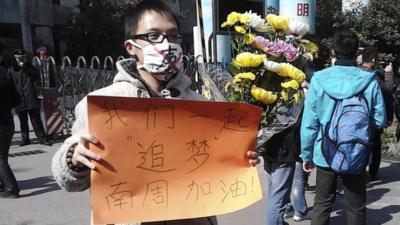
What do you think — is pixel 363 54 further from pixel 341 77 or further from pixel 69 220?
pixel 69 220

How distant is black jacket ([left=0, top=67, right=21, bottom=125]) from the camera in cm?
582

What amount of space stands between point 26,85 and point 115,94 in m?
7.84

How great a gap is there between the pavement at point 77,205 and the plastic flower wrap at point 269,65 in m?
2.84

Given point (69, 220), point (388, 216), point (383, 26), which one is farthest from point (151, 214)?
point (383, 26)

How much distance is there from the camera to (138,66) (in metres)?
1.95

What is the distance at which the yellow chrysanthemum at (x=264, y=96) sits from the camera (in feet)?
7.06

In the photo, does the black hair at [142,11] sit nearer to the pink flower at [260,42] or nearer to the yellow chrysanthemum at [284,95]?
the pink flower at [260,42]

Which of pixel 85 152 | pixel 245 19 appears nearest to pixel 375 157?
pixel 245 19

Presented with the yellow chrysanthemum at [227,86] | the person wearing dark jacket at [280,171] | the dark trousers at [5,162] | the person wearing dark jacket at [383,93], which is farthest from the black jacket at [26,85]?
the yellow chrysanthemum at [227,86]

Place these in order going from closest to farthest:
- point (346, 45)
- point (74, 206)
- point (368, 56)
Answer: point (346, 45) < point (368, 56) < point (74, 206)

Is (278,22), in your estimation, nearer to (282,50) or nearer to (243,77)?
(282,50)

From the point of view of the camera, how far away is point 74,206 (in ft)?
18.0

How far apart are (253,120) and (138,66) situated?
51 centimetres

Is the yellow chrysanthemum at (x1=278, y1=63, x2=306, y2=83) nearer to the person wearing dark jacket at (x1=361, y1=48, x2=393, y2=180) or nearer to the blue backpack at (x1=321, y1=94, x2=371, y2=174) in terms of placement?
the blue backpack at (x1=321, y1=94, x2=371, y2=174)
